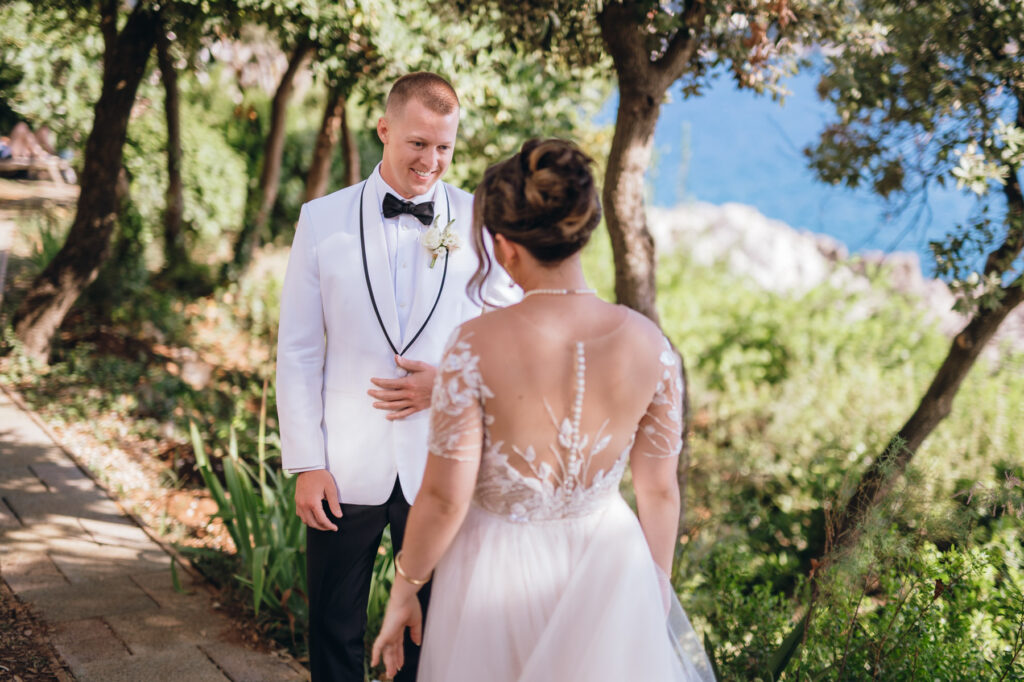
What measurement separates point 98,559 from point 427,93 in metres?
2.63

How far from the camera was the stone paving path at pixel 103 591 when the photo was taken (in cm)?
284

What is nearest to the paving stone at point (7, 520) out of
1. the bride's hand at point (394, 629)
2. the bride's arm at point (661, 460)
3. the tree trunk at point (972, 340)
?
the bride's hand at point (394, 629)

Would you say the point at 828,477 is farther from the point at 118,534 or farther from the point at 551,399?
the point at 551,399

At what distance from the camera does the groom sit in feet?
7.22

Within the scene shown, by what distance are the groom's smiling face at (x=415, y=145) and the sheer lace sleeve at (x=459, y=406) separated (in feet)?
2.69

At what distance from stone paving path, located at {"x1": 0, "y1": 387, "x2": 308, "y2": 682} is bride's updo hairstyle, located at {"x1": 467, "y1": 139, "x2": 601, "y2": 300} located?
2046 millimetres

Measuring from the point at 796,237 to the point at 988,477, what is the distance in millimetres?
7364

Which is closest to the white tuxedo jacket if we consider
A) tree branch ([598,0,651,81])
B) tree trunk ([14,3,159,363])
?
tree branch ([598,0,651,81])

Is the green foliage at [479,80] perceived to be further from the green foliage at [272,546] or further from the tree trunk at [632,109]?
the green foliage at [272,546]

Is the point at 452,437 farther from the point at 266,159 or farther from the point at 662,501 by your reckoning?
the point at 266,159

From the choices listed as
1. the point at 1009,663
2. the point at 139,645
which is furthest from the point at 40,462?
the point at 1009,663

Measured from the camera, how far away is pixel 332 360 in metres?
2.26

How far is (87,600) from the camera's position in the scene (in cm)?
320

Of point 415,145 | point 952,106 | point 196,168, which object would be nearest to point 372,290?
point 415,145
